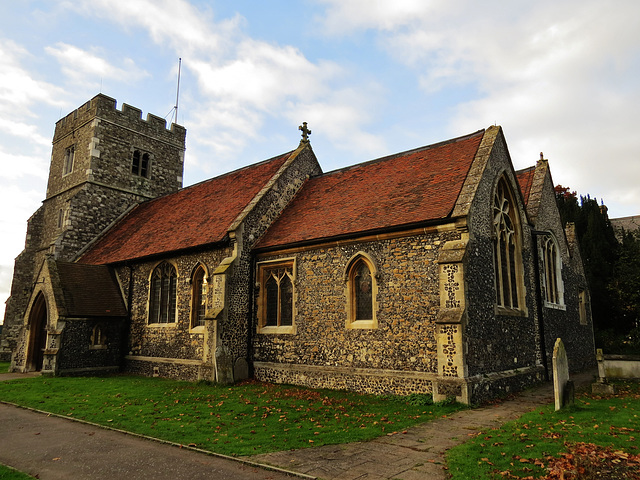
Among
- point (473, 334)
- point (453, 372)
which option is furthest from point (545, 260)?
point (453, 372)

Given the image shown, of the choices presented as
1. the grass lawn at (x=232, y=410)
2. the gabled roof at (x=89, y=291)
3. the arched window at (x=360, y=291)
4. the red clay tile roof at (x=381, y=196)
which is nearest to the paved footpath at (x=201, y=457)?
the grass lawn at (x=232, y=410)

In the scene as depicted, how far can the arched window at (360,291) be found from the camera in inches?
531

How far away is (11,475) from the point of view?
6258 millimetres

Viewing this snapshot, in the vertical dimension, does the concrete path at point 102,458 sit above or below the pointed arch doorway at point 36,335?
below

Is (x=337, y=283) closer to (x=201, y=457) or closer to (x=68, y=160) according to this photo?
(x=201, y=457)

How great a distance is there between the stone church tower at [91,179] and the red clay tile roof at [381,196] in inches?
527

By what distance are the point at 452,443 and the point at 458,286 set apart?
4549mm

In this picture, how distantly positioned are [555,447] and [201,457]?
18.2ft

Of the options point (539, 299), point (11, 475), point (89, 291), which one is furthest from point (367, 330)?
point (89, 291)

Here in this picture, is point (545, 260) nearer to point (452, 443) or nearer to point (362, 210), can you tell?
point (362, 210)

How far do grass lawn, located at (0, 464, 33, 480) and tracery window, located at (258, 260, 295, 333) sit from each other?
944 centimetres

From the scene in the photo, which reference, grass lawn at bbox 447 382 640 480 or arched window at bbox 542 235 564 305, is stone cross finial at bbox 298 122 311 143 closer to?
arched window at bbox 542 235 564 305

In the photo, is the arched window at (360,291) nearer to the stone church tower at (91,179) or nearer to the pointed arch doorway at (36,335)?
the pointed arch doorway at (36,335)

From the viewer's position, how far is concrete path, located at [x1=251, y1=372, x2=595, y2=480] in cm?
642
